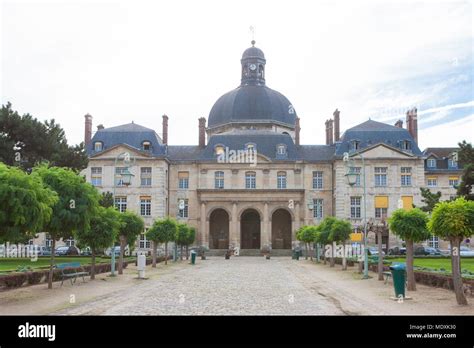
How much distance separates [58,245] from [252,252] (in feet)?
68.1

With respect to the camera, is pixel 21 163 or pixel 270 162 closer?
pixel 21 163

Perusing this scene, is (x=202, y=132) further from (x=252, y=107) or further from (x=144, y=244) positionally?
(x=144, y=244)

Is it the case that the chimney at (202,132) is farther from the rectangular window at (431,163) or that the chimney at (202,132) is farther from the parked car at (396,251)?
the rectangular window at (431,163)

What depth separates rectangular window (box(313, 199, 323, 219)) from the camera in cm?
6756

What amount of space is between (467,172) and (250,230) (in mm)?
34854

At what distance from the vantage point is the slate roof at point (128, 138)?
67938 mm

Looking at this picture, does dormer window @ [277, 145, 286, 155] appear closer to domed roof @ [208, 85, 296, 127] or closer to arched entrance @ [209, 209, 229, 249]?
domed roof @ [208, 85, 296, 127]

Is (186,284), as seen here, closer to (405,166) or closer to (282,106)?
(405,166)

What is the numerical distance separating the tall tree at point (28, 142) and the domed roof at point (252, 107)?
109 feet

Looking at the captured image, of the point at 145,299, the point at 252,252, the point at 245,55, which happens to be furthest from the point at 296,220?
the point at 145,299
